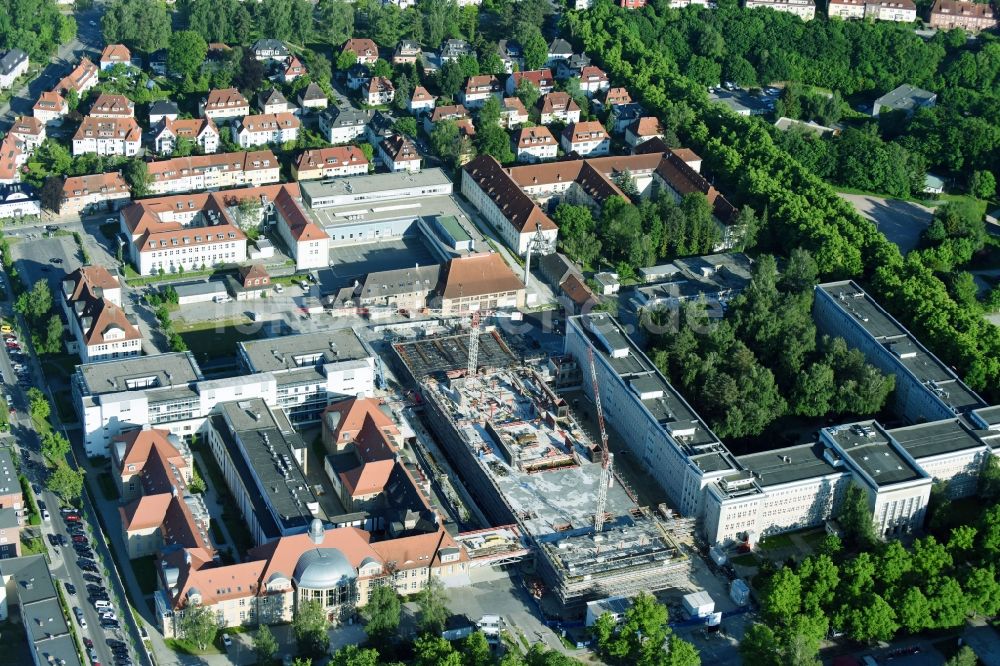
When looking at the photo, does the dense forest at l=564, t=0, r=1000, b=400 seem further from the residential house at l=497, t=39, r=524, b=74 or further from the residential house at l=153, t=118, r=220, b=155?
the residential house at l=153, t=118, r=220, b=155

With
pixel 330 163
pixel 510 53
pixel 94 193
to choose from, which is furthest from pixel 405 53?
pixel 94 193

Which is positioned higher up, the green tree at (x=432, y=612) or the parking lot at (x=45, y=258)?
the parking lot at (x=45, y=258)

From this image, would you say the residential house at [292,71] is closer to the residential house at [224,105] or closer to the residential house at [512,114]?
the residential house at [224,105]

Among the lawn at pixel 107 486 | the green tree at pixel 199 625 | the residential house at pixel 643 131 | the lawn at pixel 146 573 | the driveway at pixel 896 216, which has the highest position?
the residential house at pixel 643 131

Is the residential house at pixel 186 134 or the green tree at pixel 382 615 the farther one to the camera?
the residential house at pixel 186 134

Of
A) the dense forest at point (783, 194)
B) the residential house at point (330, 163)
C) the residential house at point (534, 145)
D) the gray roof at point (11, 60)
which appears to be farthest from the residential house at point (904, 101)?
the gray roof at point (11, 60)

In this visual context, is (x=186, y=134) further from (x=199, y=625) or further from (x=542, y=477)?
(x=199, y=625)
